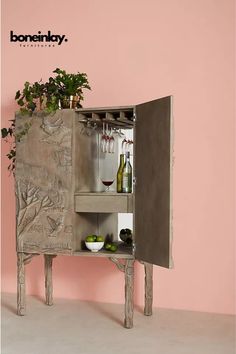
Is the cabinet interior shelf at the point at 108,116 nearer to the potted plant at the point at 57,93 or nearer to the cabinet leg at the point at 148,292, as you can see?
the potted plant at the point at 57,93

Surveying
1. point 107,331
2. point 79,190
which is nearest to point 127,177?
point 79,190

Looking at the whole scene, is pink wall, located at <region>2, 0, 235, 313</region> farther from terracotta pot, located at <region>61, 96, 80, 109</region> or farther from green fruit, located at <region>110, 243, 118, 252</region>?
green fruit, located at <region>110, 243, 118, 252</region>

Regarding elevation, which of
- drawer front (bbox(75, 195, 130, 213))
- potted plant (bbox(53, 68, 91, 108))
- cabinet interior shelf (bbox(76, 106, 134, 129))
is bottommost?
drawer front (bbox(75, 195, 130, 213))

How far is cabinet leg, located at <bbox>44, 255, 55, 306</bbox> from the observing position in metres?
4.01

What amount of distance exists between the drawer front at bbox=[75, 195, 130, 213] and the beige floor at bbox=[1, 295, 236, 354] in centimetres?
78

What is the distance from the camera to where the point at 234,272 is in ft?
12.4

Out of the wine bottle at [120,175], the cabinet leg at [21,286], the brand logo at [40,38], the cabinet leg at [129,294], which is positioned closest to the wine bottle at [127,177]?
the wine bottle at [120,175]

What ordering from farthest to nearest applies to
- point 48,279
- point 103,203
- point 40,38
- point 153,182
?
1. point 40,38
2. point 48,279
3. point 103,203
4. point 153,182

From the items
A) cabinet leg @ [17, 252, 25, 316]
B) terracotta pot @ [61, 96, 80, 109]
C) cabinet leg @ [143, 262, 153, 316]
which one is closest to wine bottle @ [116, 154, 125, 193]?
terracotta pot @ [61, 96, 80, 109]

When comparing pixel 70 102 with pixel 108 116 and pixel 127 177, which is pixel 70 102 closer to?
pixel 108 116

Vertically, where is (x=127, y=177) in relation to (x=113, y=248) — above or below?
above

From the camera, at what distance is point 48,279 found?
4.02 m

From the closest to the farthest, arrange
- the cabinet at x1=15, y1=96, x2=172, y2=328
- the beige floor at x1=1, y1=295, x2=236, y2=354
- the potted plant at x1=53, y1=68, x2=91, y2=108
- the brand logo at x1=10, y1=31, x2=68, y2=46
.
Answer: the beige floor at x1=1, y1=295, x2=236, y2=354 < the cabinet at x1=15, y1=96, x2=172, y2=328 < the potted plant at x1=53, y1=68, x2=91, y2=108 < the brand logo at x1=10, y1=31, x2=68, y2=46

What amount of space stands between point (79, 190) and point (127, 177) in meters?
0.36
